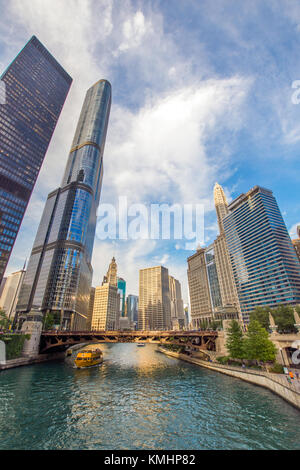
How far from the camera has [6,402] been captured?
1030 inches

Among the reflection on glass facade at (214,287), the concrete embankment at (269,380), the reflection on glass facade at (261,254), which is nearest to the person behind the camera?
the concrete embankment at (269,380)

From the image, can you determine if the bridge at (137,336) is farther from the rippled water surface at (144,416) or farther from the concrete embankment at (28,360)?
the rippled water surface at (144,416)

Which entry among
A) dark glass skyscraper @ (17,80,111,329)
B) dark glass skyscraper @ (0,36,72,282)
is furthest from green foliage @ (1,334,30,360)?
dark glass skyscraper @ (17,80,111,329)

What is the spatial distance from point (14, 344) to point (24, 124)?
136050 mm

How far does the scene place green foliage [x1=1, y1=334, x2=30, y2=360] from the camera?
51875 millimetres

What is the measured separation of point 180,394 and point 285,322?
65.8 metres

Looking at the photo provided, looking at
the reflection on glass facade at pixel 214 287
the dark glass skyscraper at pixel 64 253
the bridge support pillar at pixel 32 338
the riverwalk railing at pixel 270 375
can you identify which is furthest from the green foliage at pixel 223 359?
the reflection on glass facade at pixel 214 287

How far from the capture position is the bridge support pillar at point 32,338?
57.4m

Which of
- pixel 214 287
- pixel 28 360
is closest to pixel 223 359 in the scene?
pixel 28 360

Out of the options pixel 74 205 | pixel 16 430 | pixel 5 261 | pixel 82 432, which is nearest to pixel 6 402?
pixel 16 430

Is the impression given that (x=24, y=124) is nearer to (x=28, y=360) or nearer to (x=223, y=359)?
(x=28, y=360)

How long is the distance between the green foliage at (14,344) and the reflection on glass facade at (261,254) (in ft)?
513

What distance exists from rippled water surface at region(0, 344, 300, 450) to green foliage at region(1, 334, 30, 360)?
712 inches
